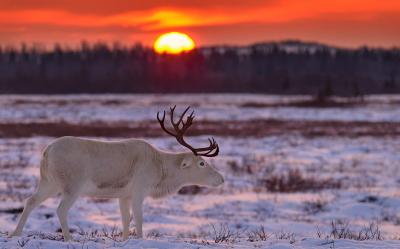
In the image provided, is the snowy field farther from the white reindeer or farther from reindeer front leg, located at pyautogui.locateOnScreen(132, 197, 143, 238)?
the white reindeer

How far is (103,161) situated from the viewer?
7922 mm

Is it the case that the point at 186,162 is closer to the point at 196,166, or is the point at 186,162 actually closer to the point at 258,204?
the point at 196,166

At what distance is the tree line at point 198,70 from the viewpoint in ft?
330

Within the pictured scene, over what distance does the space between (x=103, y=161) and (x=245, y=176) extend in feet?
32.3

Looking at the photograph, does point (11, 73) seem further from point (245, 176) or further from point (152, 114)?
point (245, 176)

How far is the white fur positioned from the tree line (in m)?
76.0

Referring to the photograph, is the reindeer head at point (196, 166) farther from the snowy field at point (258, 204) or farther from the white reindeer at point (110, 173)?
the snowy field at point (258, 204)

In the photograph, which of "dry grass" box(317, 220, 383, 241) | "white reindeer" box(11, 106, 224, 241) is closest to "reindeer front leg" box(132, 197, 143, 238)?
"white reindeer" box(11, 106, 224, 241)

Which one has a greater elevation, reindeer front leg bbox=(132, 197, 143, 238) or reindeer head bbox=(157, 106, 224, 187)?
reindeer head bbox=(157, 106, 224, 187)

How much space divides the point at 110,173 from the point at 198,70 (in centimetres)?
12468

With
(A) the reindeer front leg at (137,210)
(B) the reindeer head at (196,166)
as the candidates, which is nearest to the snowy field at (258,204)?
(A) the reindeer front leg at (137,210)

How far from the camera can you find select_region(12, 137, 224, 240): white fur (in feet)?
25.2

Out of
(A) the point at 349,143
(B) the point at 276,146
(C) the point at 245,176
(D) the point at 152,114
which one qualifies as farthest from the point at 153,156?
(D) the point at 152,114

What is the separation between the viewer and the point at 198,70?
13212 centimetres
